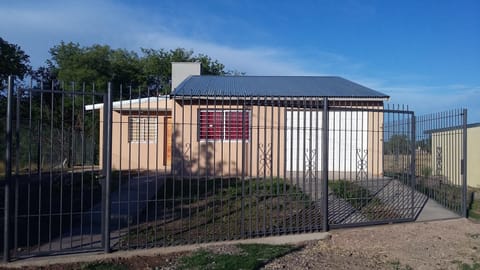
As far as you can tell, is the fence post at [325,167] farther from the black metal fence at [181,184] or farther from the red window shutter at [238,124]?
the red window shutter at [238,124]

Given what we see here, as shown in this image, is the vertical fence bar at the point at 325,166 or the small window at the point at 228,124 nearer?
the small window at the point at 228,124

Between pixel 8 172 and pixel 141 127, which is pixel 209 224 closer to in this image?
pixel 8 172

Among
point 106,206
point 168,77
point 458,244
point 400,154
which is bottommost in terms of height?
point 458,244

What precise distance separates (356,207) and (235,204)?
2637 mm

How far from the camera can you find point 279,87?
18.7 meters

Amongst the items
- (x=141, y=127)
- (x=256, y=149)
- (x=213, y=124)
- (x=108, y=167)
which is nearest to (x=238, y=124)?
(x=213, y=124)

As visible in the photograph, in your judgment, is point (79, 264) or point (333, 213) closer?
point (79, 264)

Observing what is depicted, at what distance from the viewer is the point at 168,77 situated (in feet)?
130

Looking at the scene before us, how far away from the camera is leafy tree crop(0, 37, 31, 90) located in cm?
2027

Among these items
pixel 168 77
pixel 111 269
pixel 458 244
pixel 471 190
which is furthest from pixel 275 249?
pixel 168 77

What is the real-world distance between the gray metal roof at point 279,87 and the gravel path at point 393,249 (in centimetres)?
803

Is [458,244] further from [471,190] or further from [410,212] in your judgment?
[471,190]

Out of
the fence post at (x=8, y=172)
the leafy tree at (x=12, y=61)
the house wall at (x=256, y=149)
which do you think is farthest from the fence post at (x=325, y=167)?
the leafy tree at (x=12, y=61)

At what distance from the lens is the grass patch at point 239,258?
6008 mm
